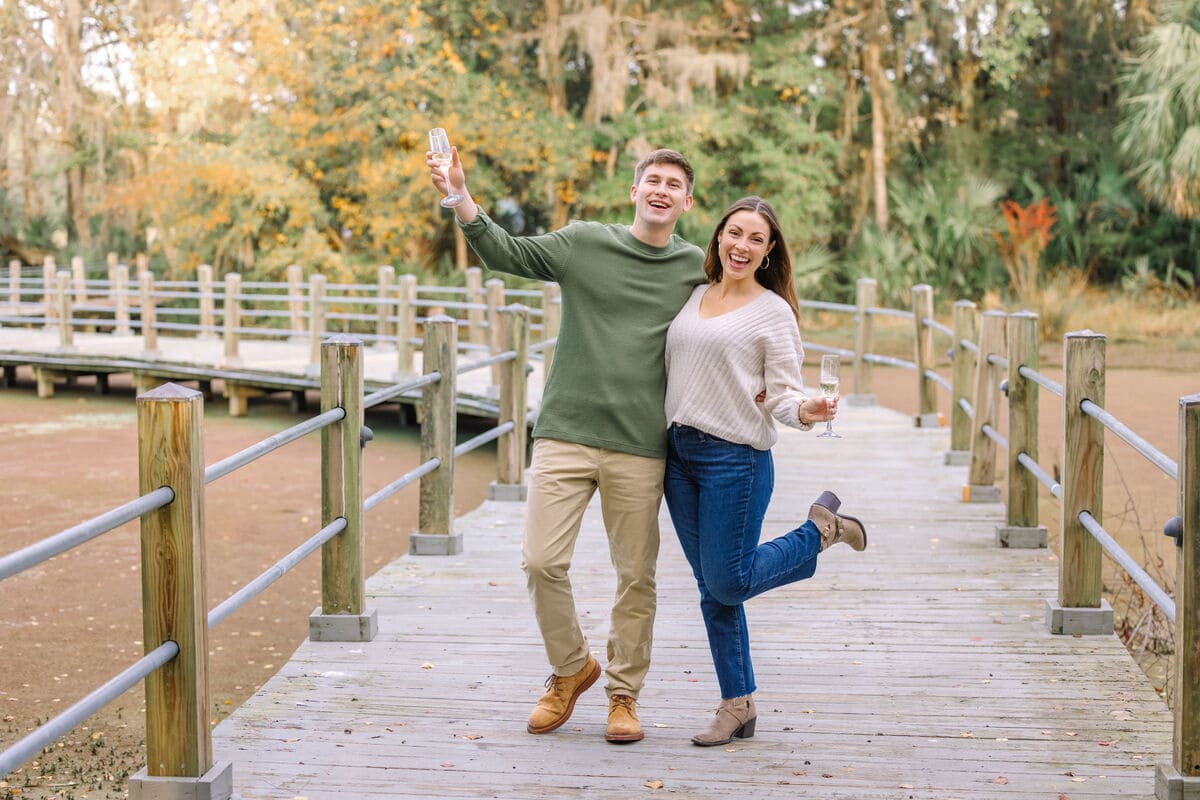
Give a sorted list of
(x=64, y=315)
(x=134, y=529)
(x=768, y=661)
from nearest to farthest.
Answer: (x=768, y=661) → (x=134, y=529) → (x=64, y=315)

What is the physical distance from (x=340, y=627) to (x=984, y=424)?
14.3 ft

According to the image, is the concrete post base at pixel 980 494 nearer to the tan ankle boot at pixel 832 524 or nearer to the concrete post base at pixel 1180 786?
the tan ankle boot at pixel 832 524

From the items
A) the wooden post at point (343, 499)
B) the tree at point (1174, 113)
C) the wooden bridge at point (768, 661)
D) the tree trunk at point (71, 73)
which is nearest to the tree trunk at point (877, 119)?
the tree at point (1174, 113)

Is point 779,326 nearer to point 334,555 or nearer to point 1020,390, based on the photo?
point 334,555

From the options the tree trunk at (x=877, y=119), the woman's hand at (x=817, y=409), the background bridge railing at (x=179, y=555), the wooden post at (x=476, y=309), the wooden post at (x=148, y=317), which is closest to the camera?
the background bridge railing at (x=179, y=555)

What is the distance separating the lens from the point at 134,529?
12664 millimetres

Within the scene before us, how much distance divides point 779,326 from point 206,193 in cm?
2119

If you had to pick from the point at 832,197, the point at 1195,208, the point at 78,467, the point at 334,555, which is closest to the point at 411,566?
the point at 334,555

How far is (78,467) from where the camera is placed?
15594 millimetres

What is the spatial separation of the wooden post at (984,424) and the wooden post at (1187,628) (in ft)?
14.4

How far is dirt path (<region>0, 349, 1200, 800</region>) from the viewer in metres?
7.64

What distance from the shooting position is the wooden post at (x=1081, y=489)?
567cm

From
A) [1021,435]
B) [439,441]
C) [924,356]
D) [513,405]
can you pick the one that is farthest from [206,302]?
[1021,435]

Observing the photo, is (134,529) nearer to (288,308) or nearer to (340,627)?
(340,627)
